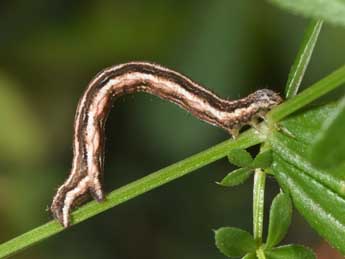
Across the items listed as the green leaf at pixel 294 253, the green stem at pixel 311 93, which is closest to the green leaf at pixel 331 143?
the green stem at pixel 311 93

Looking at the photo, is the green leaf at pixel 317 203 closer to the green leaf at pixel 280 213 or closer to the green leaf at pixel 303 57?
the green leaf at pixel 280 213

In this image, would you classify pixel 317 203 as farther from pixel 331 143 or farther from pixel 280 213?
pixel 331 143

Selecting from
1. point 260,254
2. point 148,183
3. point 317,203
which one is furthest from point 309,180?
point 148,183

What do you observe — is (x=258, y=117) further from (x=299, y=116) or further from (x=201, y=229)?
(x=201, y=229)

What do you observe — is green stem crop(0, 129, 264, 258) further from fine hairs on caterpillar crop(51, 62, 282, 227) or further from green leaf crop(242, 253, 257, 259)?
fine hairs on caterpillar crop(51, 62, 282, 227)

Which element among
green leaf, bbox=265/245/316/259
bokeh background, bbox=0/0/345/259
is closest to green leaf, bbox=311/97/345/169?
green leaf, bbox=265/245/316/259
